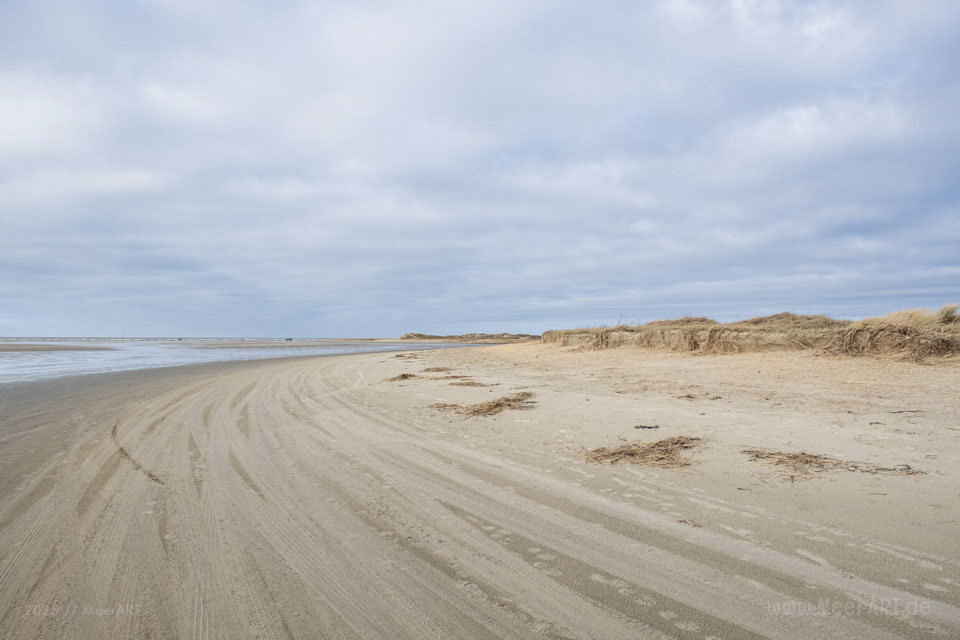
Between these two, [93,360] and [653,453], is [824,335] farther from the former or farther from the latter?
[93,360]

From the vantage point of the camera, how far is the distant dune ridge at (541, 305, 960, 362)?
10.4 meters

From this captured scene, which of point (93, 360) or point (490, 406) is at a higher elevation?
point (93, 360)

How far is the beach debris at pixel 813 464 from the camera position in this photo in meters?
3.79

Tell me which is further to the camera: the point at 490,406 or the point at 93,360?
the point at 93,360

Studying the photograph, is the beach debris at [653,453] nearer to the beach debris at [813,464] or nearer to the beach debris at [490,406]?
the beach debris at [813,464]

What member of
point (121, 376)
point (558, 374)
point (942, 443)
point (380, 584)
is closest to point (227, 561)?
point (380, 584)

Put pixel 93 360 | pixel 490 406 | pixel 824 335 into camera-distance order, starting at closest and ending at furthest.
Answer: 1. pixel 490 406
2. pixel 824 335
3. pixel 93 360

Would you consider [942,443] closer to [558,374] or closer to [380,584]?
[380,584]

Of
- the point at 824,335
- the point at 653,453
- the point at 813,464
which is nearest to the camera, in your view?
the point at 813,464

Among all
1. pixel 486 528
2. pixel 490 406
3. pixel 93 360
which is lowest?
pixel 486 528

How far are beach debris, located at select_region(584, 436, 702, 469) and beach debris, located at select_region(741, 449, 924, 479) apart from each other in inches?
24.1

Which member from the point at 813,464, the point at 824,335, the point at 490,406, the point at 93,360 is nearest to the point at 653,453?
the point at 813,464

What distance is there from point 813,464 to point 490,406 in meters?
4.37

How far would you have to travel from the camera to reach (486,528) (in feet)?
10.1
